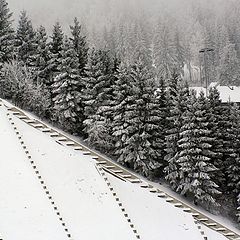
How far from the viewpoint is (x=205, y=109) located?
29.9 metres

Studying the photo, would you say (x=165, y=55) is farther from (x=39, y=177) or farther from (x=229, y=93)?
(x=39, y=177)

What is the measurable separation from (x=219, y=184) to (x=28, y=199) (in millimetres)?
12769

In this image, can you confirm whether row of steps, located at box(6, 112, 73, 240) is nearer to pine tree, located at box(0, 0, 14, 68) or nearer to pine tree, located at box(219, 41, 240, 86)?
pine tree, located at box(0, 0, 14, 68)

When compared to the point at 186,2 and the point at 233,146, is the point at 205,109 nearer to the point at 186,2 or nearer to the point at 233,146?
the point at 233,146

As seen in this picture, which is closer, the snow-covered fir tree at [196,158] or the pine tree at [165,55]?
the snow-covered fir tree at [196,158]

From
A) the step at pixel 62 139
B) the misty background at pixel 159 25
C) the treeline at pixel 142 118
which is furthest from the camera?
the misty background at pixel 159 25

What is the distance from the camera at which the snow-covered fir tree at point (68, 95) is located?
32.1 m

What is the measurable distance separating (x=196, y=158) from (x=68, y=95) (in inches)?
375

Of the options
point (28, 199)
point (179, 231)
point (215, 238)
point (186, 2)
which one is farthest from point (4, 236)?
point (186, 2)

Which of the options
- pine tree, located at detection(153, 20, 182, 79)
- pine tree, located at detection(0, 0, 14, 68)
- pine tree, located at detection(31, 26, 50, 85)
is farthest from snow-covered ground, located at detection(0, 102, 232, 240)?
pine tree, located at detection(153, 20, 182, 79)

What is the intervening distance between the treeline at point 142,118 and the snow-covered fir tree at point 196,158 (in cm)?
5

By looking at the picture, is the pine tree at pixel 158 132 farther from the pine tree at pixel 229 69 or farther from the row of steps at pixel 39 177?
the pine tree at pixel 229 69

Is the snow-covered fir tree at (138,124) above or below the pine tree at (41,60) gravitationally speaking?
below

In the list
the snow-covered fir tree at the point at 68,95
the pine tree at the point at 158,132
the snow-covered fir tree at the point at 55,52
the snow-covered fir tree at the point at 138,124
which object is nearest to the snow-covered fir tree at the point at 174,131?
the pine tree at the point at 158,132
